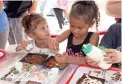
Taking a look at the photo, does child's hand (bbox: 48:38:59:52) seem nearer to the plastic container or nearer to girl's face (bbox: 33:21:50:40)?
girl's face (bbox: 33:21:50:40)

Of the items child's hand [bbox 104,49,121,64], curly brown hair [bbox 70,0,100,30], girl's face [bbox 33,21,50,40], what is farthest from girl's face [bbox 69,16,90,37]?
child's hand [bbox 104,49,121,64]

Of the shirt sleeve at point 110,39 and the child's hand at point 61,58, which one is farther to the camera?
the shirt sleeve at point 110,39

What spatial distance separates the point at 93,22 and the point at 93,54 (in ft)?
1.35

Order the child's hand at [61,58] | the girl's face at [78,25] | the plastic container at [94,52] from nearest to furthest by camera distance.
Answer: the plastic container at [94,52] → the child's hand at [61,58] → the girl's face at [78,25]

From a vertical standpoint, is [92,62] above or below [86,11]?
below

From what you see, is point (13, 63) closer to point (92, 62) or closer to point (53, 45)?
point (53, 45)

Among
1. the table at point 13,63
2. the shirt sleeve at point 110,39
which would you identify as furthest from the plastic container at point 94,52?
the shirt sleeve at point 110,39

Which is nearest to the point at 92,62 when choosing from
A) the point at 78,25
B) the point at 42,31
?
the point at 78,25

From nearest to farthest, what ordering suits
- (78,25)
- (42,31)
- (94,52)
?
(94,52) → (78,25) → (42,31)

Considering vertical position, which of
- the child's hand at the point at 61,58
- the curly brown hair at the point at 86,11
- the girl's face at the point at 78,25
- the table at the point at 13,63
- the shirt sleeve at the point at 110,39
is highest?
the curly brown hair at the point at 86,11

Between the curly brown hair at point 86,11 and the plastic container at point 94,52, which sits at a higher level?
the curly brown hair at point 86,11

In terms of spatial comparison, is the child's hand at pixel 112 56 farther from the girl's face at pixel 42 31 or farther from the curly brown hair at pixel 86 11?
the girl's face at pixel 42 31

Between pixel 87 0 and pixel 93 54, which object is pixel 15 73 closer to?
pixel 93 54

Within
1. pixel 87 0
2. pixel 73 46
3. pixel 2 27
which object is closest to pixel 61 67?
pixel 73 46
